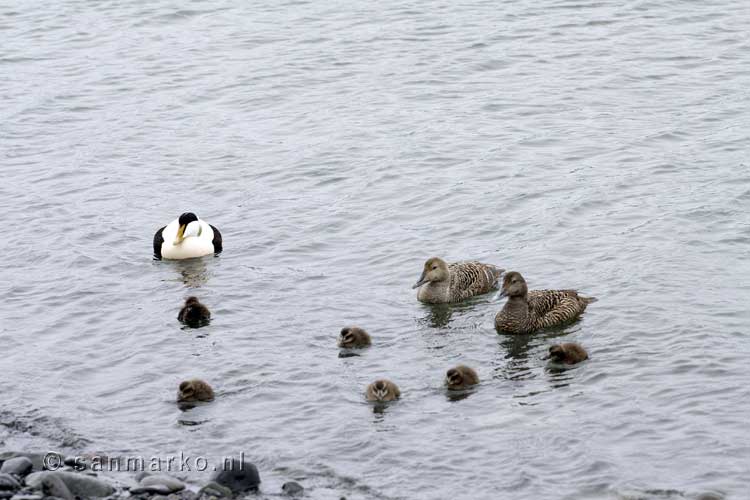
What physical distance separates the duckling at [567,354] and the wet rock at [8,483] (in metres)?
5.23

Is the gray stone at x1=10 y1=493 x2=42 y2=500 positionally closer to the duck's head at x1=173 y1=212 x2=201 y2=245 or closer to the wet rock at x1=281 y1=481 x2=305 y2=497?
the wet rock at x1=281 y1=481 x2=305 y2=497

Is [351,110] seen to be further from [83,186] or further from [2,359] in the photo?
[2,359]

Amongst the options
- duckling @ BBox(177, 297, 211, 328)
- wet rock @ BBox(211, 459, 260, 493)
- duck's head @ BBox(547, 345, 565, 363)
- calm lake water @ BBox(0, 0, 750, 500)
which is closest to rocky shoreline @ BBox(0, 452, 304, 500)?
wet rock @ BBox(211, 459, 260, 493)

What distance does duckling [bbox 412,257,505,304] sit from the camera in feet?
47.7

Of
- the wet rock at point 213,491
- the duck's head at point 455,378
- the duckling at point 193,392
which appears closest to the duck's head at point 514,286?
the duck's head at point 455,378

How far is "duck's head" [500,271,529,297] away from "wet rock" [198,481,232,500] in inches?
191

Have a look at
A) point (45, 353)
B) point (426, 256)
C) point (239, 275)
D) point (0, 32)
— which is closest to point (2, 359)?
point (45, 353)

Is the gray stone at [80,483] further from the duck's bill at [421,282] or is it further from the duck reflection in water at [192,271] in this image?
the duck reflection in water at [192,271]

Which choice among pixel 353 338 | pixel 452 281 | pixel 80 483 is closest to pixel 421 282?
pixel 452 281

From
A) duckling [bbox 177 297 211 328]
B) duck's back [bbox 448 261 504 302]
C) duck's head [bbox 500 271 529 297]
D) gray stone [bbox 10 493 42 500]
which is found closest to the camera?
gray stone [bbox 10 493 42 500]

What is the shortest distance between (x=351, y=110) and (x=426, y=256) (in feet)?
22.5

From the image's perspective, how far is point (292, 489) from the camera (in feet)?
32.8

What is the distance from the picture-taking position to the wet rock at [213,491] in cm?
973

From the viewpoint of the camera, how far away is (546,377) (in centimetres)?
1228
